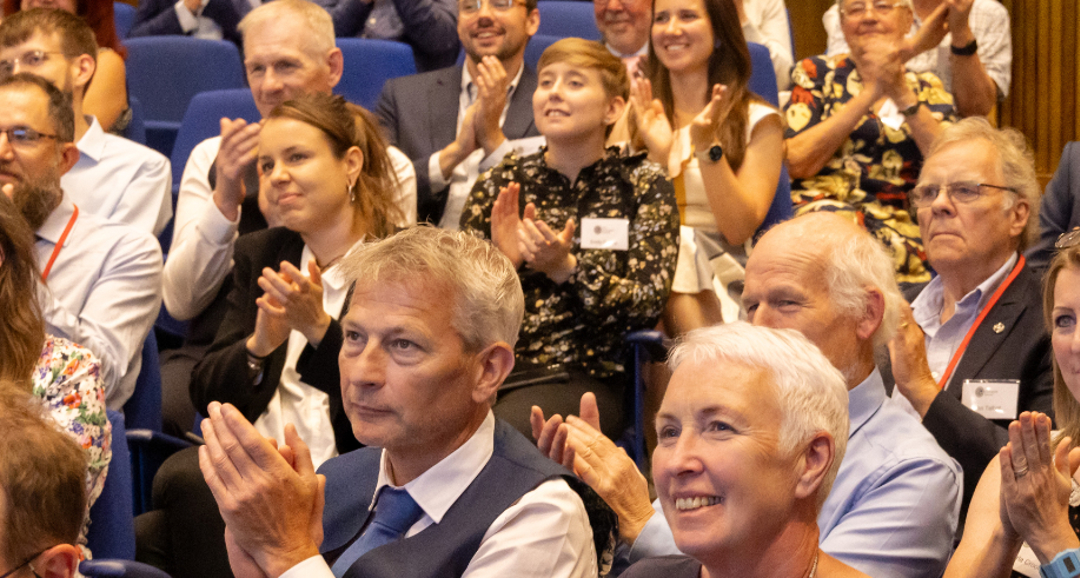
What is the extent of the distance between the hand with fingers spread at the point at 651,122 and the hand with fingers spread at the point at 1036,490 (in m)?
1.92

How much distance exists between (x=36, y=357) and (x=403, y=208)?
1.30m

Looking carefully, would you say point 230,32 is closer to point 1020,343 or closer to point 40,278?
point 40,278

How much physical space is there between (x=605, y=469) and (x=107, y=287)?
59.2 inches

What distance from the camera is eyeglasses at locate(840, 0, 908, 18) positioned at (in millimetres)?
3658

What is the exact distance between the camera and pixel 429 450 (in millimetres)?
1687

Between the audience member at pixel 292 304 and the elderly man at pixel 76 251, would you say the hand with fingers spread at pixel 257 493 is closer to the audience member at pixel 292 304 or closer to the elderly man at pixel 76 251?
the audience member at pixel 292 304

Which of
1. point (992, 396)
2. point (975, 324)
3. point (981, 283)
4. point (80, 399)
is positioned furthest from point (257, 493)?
point (981, 283)

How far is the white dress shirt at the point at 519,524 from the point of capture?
153 cm

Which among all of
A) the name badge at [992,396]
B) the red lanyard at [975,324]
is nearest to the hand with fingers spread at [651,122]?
the red lanyard at [975,324]

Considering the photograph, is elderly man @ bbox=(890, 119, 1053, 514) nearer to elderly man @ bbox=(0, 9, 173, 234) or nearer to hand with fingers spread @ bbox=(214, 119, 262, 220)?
hand with fingers spread @ bbox=(214, 119, 262, 220)

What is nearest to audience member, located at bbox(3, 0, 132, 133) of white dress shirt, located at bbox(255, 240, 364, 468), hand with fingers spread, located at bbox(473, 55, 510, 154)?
hand with fingers spread, located at bbox(473, 55, 510, 154)

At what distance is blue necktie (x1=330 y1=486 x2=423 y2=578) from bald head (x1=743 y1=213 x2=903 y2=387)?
74 cm

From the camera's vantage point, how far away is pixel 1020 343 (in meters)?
2.46

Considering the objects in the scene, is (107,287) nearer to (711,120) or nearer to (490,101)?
(490,101)
